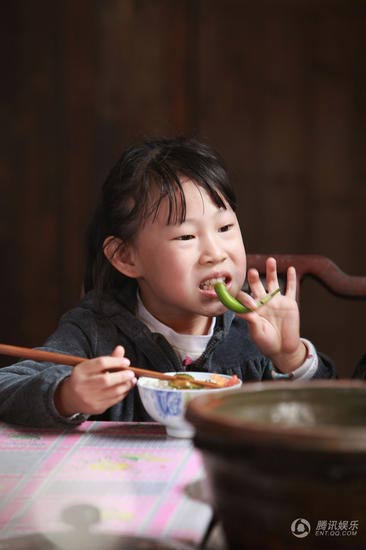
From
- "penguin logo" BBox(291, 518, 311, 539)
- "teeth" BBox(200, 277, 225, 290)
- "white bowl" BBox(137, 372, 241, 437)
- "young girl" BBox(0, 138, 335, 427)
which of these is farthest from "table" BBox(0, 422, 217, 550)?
"teeth" BBox(200, 277, 225, 290)

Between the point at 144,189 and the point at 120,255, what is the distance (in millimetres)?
174

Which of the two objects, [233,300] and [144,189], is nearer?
[233,300]

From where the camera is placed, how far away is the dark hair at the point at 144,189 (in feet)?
5.26

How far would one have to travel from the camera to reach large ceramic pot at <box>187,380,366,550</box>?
0.52 metres

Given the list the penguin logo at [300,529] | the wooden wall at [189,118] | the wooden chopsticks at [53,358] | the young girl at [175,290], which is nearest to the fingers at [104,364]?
the wooden chopsticks at [53,358]

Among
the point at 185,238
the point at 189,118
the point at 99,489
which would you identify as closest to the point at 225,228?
the point at 185,238

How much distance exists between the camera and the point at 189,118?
12.6ft

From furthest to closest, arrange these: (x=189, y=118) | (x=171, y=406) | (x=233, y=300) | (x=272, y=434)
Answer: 1. (x=189, y=118)
2. (x=233, y=300)
3. (x=171, y=406)
4. (x=272, y=434)

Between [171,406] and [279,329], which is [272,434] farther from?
[279,329]

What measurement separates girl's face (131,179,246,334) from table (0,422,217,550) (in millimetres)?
429

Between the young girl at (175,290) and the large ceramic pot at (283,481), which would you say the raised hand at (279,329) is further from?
the large ceramic pot at (283,481)

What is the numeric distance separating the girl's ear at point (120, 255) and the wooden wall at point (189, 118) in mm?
2136

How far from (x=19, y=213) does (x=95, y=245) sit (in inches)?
85.6

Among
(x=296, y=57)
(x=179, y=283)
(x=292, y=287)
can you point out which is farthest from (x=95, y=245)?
(x=296, y=57)
